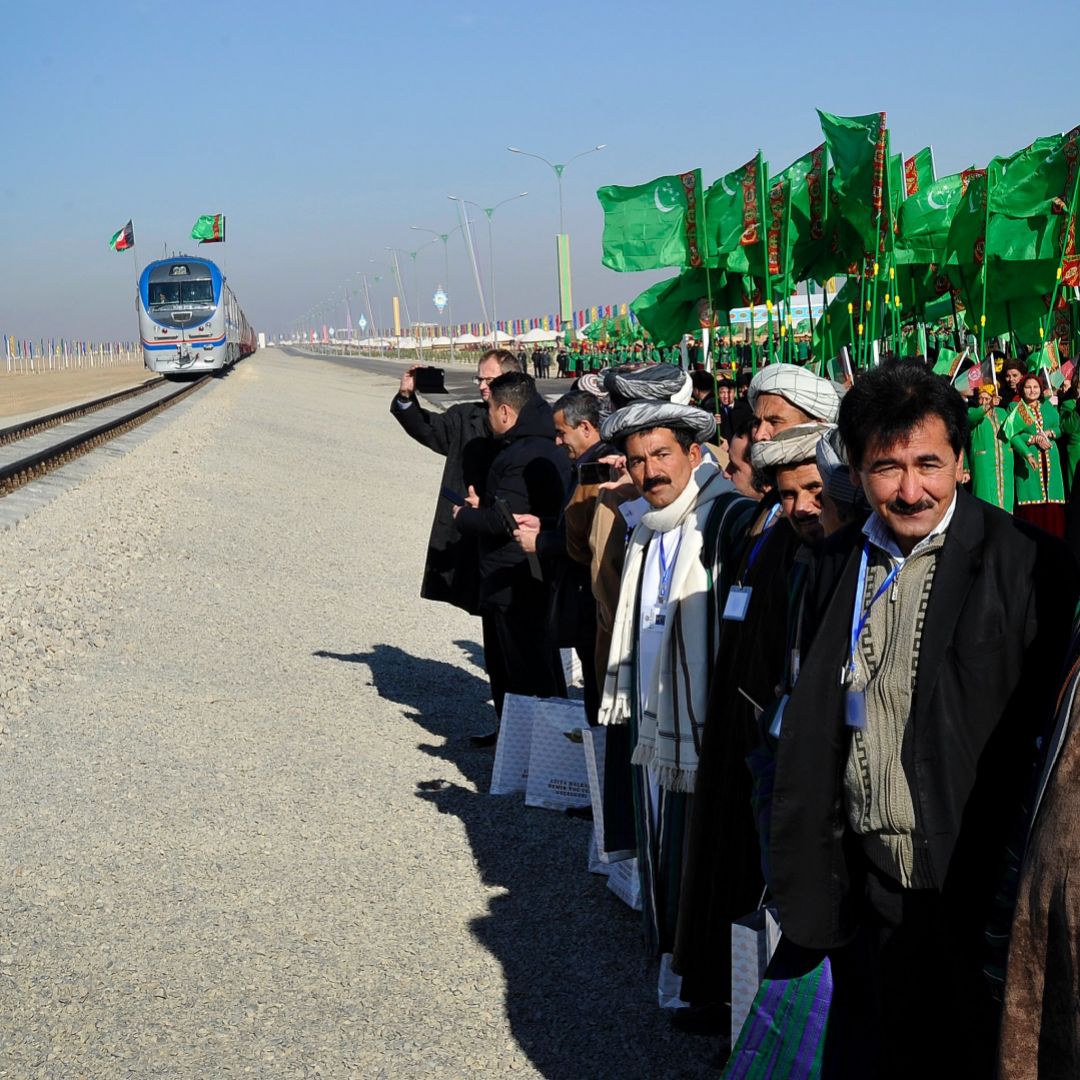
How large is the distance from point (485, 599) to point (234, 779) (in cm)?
141

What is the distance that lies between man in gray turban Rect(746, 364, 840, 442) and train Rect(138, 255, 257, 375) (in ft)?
114

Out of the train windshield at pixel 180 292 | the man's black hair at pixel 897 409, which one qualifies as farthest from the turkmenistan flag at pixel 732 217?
the train windshield at pixel 180 292

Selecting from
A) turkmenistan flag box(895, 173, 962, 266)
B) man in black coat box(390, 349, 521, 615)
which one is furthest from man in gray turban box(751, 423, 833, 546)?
turkmenistan flag box(895, 173, 962, 266)

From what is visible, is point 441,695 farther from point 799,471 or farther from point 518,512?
point 799,471

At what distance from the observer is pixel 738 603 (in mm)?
3506

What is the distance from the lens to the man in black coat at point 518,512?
6309 millimetres

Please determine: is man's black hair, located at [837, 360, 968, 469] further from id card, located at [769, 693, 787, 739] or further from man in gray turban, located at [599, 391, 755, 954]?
man in gray turban, located at [599, 391, 755, 954]

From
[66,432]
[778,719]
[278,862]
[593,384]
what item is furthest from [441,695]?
[66,432]

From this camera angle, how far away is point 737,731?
3.58 meters

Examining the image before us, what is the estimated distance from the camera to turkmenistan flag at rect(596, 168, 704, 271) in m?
13.2

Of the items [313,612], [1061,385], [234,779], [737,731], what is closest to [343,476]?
[313,612]

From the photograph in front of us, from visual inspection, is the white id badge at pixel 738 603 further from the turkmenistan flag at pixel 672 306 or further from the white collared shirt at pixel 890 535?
the turkmenistan flag at pixel 672 306

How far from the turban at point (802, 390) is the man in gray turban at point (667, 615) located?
0.20 meters

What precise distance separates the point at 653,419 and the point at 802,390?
0.43 meters
